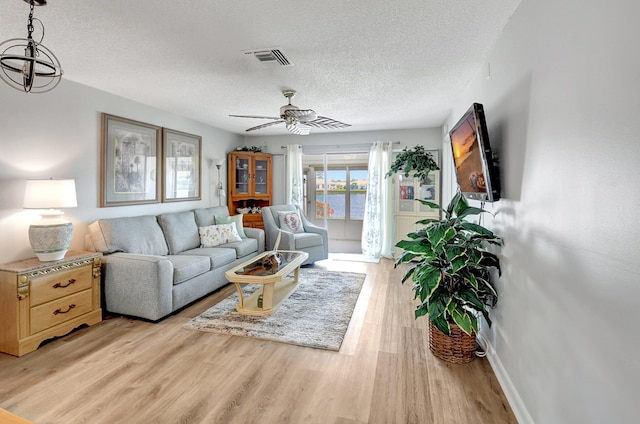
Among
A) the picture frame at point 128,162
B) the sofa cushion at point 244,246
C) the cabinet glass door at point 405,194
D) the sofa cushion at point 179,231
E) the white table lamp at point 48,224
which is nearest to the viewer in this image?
the white table lamp at point 48,224

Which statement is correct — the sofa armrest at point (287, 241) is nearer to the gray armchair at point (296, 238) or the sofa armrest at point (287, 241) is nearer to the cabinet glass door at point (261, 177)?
the gray armchair at point (296, 238)

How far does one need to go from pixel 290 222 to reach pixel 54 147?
3.25 meters

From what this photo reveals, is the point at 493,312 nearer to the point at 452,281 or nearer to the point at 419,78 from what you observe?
the point at 452,281

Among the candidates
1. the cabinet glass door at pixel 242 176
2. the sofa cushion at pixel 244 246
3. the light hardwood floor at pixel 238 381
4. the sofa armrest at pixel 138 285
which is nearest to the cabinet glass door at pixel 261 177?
the cabinet glass door at pixel 242 176

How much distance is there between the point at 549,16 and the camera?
152 cm

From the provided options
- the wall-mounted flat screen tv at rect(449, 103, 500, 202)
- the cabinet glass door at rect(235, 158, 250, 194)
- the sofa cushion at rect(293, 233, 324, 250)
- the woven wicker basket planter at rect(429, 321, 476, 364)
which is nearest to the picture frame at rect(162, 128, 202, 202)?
the cabinet glass door at rect(235, 158, 250, 194)

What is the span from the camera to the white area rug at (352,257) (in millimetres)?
5727

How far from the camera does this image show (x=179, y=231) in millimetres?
4250

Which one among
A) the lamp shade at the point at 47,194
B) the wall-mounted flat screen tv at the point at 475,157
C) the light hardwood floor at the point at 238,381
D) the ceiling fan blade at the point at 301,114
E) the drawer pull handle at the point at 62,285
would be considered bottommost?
the light hardwood floor at the point at 238,381

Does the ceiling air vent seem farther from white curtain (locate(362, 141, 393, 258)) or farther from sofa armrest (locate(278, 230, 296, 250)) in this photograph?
white curtain (locate(362, 141, 393, 258))

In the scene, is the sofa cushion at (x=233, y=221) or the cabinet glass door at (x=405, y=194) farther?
the cabinet glass door at (x=405, y=194)

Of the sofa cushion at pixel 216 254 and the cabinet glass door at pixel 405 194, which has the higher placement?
the cabinet glass door at pixel 405 194

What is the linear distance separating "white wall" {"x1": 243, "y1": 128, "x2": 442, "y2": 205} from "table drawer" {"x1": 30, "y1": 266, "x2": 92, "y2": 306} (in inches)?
153

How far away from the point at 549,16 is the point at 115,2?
235cm
